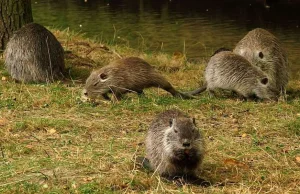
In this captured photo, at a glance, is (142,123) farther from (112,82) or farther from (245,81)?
(245,81)

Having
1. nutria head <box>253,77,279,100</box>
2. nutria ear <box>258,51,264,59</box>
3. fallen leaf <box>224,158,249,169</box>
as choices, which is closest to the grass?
fallen leaf <box>224,158,249,169</box>

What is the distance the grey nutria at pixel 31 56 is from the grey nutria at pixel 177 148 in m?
3.51

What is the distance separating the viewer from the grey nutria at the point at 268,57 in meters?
7.79

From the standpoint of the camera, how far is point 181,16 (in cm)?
1752

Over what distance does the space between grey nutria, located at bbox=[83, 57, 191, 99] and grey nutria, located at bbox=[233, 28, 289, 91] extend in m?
1.51

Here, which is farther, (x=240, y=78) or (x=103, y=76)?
(x=240, y=78)

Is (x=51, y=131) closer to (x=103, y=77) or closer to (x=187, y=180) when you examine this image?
(x=103, y=77)

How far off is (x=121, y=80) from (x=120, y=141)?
167 centimetres

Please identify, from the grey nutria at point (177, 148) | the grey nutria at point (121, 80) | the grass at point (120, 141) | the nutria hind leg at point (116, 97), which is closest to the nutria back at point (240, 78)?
the grass at point (120, 141)

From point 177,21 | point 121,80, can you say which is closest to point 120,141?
point 121,80

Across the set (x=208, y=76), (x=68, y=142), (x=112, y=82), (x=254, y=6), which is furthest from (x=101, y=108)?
(x=254, y=6)

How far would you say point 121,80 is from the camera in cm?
689

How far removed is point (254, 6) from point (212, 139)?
15.6m

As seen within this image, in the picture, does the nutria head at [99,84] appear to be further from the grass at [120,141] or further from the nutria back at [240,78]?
the nutria back at [240,78]
